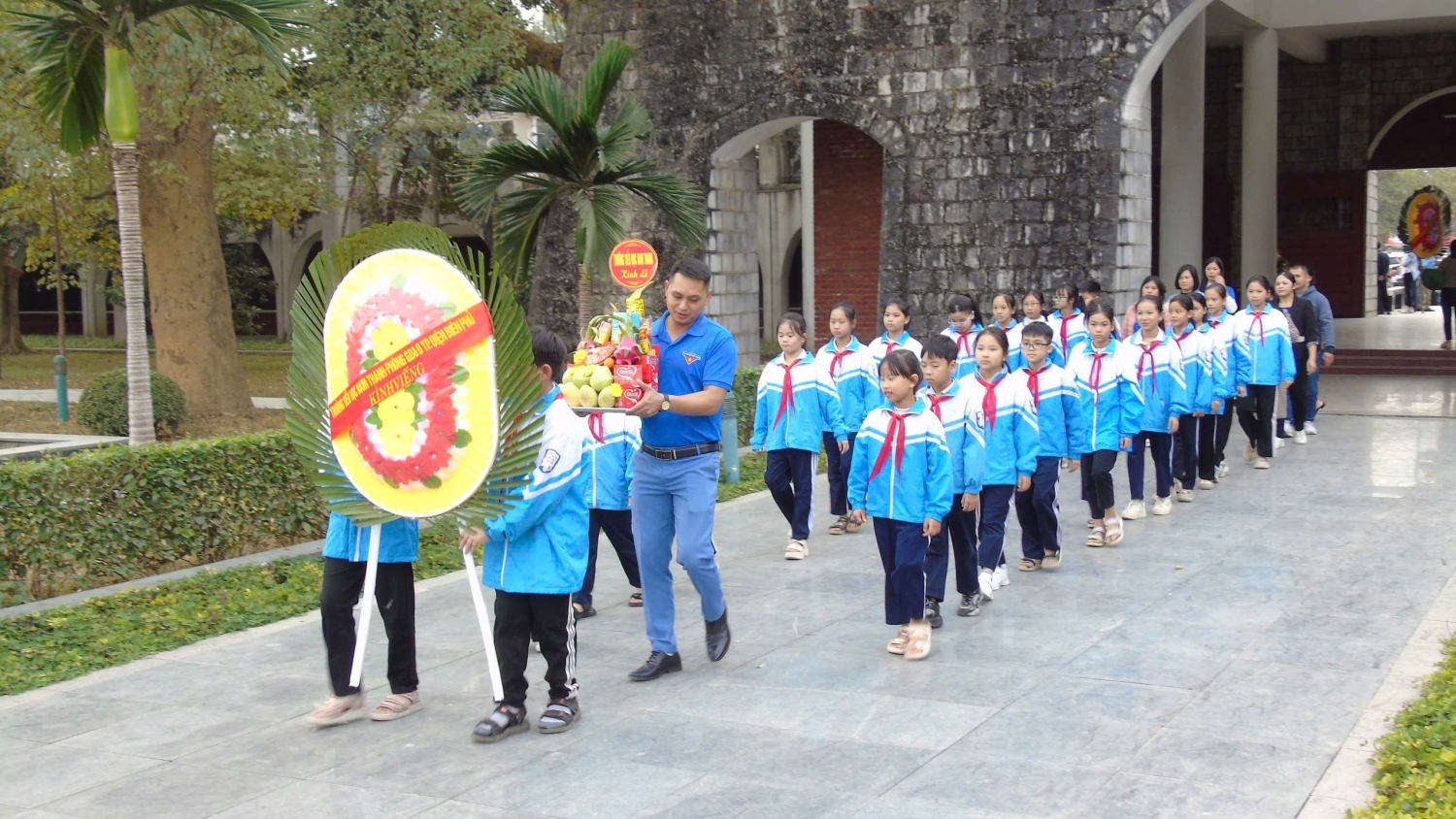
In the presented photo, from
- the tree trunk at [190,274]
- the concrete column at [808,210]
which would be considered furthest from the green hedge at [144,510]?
the concrete column at [808,210]

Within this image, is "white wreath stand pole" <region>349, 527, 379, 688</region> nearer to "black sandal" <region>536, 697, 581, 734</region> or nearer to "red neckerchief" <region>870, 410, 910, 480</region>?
"black sandal" <region>536, 697, 581, 734</region>

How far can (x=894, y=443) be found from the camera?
644 centimetres

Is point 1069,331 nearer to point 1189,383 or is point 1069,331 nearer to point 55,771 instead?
point 1189,383

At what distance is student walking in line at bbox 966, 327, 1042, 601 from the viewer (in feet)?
24.7

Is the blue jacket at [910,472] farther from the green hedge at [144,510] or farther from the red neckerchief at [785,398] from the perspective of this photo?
the green hedge at [144,510]

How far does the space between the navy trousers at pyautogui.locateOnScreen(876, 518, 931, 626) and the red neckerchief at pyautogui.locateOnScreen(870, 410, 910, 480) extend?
10.8 inches

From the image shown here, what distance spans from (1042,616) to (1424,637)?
1768mm

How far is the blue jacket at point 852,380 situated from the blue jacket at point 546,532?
4492 millimetres

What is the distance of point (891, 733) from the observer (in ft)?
17.4

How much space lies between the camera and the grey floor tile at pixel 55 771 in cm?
490

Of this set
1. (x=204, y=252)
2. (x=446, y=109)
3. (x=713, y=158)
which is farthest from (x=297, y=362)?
(x=446, y=109)

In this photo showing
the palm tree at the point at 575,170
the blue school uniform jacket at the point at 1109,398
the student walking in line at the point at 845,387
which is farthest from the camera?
the palm tree at the point at 575,170

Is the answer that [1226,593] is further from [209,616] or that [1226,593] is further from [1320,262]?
[1320,262]

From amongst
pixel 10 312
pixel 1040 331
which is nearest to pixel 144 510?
pixel 1040 331
